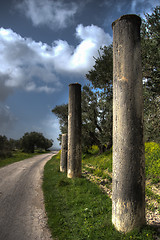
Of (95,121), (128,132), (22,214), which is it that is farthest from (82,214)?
(95,121)

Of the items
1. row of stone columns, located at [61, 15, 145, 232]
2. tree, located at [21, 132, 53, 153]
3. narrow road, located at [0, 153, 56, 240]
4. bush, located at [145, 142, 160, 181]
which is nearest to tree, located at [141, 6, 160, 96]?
bush, located at [145, 142, 160, 181]

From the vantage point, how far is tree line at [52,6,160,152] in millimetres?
8969

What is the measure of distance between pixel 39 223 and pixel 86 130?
14.1 metres

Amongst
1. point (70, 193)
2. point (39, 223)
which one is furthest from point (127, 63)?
point (70, 193)

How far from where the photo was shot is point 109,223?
4383 millimetres

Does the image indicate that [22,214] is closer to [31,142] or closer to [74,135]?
[74,135]

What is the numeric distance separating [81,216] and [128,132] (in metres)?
3.02

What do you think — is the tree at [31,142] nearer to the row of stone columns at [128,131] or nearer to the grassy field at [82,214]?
the grassy field at [82,214]

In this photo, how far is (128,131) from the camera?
4.16 meters

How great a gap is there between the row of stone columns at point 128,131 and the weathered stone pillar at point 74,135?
5.66m

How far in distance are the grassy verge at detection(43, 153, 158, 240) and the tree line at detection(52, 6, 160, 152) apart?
Result: 4.70 meters

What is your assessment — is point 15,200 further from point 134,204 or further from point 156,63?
point 156,63

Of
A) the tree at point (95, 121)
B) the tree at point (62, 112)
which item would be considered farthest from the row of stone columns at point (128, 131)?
the tree at point (62, 112)

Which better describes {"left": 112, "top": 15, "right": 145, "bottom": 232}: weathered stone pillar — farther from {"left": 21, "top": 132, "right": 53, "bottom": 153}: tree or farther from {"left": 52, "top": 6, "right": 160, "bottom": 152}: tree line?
{"left": 21, "top": 132, "right": 53, "bottom": 153}: tree
